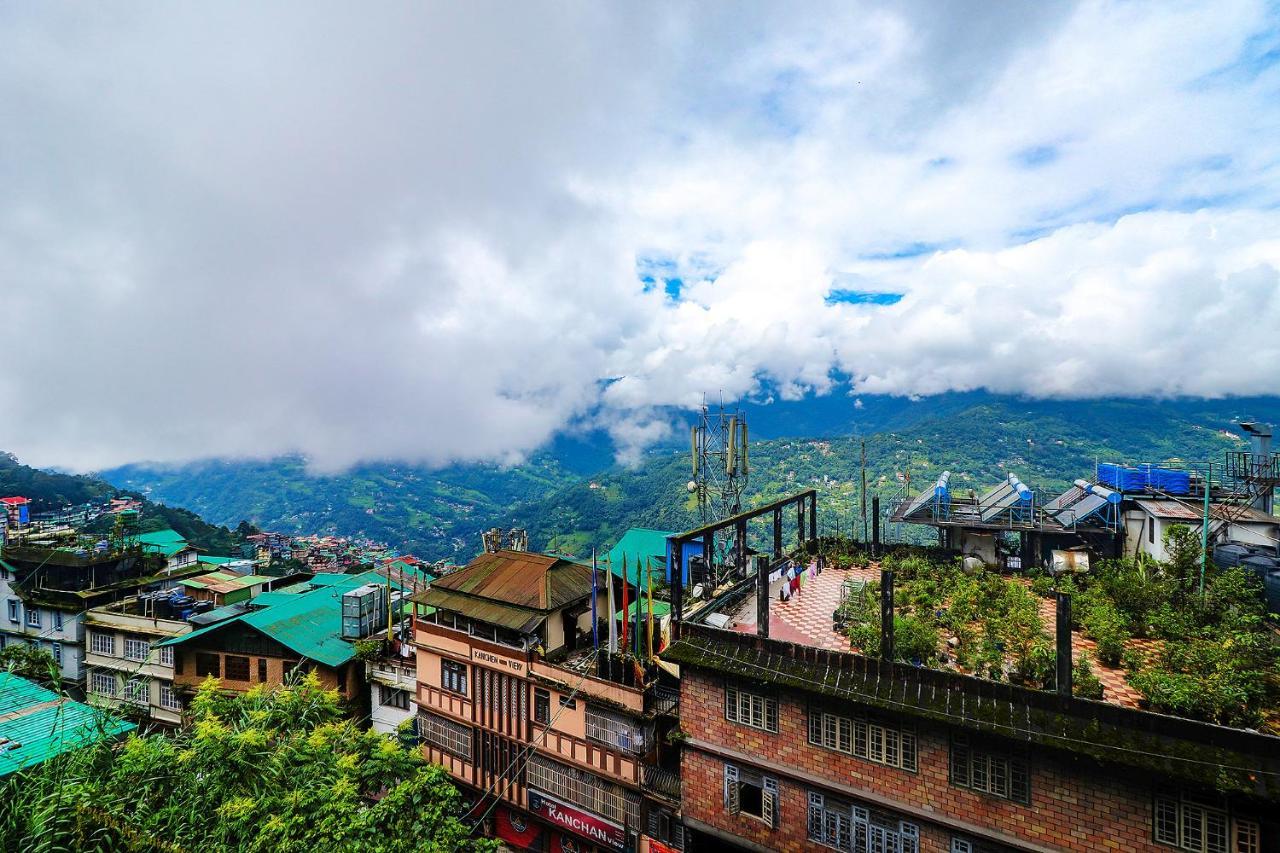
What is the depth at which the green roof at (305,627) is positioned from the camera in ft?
103

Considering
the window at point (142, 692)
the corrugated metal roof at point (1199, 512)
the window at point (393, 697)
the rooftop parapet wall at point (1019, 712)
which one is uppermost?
the corrugated metal roof at point (1199, 512)

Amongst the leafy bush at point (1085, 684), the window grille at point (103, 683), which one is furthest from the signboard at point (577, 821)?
the window grille at point (103, 683)

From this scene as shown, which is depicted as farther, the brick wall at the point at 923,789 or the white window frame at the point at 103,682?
the white window frame at the point at 103,682

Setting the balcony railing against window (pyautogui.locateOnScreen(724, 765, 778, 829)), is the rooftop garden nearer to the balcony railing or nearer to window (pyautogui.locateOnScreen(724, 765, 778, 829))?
window (pyautogui.locateOnScreen(724, 765, 778, 829))

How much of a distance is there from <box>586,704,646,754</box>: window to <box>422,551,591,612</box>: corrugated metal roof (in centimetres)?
502

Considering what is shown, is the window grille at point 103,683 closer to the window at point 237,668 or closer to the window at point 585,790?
the window at point 237,668

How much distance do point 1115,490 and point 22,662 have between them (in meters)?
61.1

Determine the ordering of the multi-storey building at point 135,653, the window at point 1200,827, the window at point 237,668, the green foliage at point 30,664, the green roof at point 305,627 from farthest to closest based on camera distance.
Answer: the multi-storey building at point 135,653 → the green foliage at point 30,664 → the window at point 237,668 → the green roof at point 305,627 → the window at point 1200,827

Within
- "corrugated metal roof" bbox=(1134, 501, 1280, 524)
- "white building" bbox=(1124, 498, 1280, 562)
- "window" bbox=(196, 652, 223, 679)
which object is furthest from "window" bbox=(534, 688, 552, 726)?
"corrugated metal roof" bbox=(1134, 501, 1280, 524)

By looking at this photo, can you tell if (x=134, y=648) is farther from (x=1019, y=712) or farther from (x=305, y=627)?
(x=1019, y=712)

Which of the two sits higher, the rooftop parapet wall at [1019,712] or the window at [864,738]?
the rooftop parapet wall at [1019,712]

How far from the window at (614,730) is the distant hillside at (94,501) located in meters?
78.7

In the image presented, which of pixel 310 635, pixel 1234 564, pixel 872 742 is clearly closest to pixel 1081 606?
pixel 1234 564

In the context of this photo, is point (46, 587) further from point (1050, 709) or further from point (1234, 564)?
point (1234, 564)
